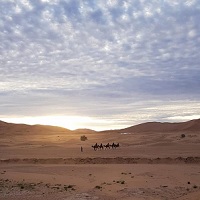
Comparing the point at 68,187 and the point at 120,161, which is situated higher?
the point at 120,161

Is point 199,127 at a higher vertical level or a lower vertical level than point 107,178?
higher

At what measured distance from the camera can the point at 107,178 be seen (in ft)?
68.8

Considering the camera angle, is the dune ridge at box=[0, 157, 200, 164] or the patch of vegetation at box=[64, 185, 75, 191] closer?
the patch of vegetation at box=[64, 185, 75, 191]

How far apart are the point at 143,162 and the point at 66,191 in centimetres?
1298

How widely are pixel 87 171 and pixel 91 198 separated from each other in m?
9.09

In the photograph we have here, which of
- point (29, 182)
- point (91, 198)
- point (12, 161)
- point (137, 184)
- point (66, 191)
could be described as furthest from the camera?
point (12, 161)

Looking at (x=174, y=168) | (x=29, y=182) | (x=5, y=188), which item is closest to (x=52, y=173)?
(x=29, y=182)

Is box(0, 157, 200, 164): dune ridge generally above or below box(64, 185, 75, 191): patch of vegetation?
above

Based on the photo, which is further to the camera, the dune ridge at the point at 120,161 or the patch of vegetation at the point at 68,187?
the dune ridge at the point at 120,161

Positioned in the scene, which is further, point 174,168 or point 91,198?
point 174,168

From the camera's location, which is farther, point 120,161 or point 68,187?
point 120,161

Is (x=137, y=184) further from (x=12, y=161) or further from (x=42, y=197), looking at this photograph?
(x=12, y=161)

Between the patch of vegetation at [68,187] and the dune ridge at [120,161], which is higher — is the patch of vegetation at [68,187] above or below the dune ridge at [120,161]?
below

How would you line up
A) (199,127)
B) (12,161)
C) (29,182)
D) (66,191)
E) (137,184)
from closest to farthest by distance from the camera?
(66,191), (137,184), (29,182), (12,161), (199,127)
